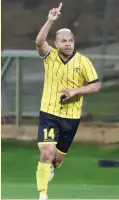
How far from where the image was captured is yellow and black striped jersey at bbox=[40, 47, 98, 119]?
8.03 meters

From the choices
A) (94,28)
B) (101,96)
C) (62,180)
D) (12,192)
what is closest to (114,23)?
(94,28)

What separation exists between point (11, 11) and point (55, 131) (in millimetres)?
5063

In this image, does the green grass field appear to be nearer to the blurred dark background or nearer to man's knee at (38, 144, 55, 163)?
man's knee at (38, 144, 55, 163)

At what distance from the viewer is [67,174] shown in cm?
1156

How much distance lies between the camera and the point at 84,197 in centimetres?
880

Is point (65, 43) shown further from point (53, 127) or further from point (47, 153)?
point (47, 153)

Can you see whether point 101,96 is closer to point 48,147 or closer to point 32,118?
point 32,118

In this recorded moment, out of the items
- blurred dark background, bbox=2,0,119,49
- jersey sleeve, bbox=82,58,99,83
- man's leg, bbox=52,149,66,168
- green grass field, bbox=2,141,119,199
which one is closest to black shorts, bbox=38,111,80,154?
man's leg, bbox=52,149,66,168

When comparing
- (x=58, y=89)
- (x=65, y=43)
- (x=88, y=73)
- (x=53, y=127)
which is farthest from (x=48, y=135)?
(x=65, y=43)

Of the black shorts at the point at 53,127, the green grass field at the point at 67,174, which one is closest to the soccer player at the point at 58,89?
the black shorts at the point at 53,127

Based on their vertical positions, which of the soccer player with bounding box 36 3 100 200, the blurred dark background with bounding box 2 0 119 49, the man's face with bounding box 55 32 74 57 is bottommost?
the soccer player with bounding box 36 3 100 200

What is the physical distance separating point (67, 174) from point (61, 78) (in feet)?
12.3

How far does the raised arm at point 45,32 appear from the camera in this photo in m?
7.81

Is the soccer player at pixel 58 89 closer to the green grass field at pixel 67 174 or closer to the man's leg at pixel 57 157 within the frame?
the man's leg at pixel 57 157
